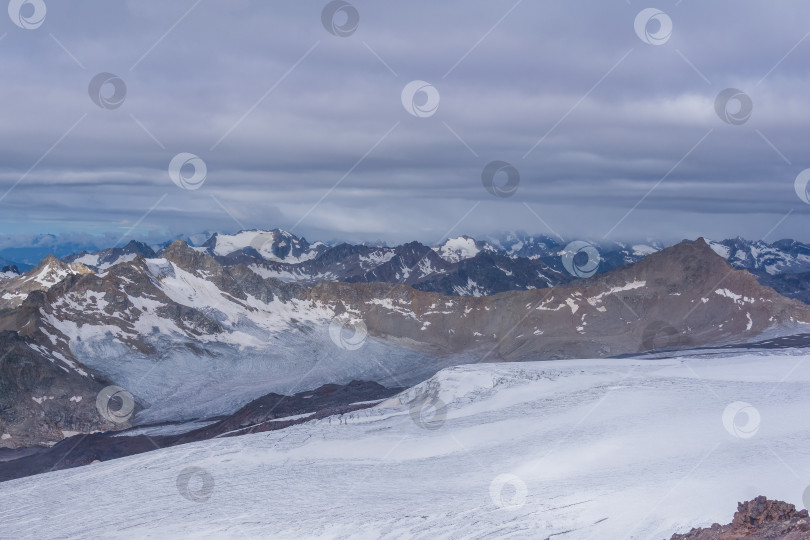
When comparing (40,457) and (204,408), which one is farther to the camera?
(204,408)

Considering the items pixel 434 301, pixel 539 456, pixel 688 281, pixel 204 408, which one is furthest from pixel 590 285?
pixel 539 456

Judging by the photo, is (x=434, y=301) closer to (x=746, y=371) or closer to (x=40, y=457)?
(x=40, y=457)

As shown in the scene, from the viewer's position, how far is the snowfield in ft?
88.1

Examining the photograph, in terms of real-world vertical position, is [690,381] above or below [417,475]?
above

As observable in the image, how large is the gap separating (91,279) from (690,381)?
138177 mm

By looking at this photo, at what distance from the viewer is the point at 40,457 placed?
83.1 m

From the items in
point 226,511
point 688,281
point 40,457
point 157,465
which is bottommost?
point 226,511
